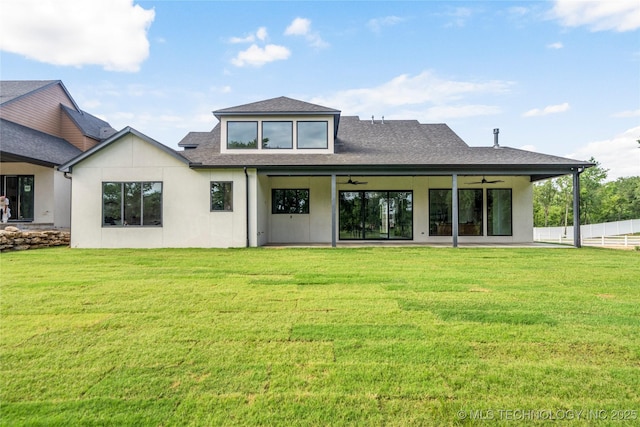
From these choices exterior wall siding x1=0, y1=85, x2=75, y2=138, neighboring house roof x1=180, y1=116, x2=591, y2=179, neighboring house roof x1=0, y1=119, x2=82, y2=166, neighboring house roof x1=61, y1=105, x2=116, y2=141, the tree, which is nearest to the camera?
neighboring house roof x1=180, y1=116, x2=591, y2=179

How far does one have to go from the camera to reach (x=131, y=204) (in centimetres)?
1178

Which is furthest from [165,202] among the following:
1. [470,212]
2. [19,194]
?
[470,212]

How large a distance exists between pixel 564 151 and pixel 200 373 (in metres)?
49.0

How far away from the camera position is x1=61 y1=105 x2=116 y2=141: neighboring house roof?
58.9 feet

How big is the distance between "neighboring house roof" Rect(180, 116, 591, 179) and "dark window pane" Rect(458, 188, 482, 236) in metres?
1.82

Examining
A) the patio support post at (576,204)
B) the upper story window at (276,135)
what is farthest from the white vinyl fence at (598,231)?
the upper story window at (276,135)

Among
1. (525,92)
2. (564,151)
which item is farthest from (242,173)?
(564,151)

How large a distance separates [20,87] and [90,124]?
10.8ft

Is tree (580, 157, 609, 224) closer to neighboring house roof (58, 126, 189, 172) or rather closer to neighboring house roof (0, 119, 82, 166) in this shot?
neighboring house roof (58, 126, 189, 172)

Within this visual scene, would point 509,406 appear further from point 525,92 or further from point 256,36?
point 525,92

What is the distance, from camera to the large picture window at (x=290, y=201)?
46.9ft

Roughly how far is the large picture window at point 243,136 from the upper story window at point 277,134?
355 mm

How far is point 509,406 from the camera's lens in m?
2.17

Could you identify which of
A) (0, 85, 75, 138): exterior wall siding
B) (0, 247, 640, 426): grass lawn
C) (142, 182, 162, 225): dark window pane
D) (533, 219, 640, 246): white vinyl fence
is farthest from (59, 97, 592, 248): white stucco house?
(533, 219, 640, 246): white vinyl fence
